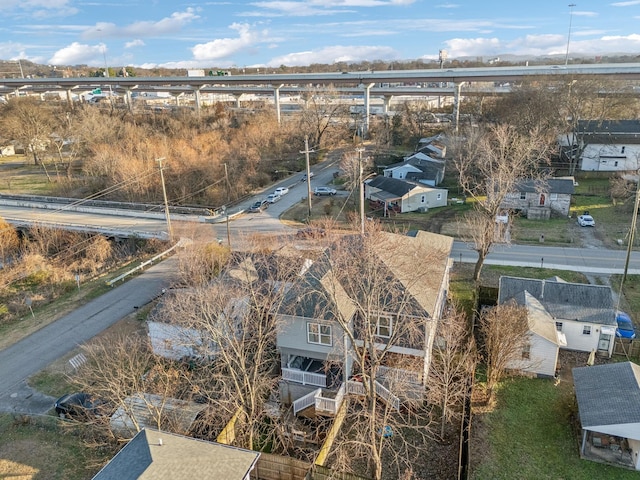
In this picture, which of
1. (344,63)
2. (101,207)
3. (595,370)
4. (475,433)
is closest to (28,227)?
(101,207)

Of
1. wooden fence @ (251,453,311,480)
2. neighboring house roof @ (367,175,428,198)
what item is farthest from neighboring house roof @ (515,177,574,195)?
wooden fence @ (251,453,311,480)

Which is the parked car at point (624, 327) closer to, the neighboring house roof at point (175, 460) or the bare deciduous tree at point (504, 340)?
the bare deciduous tree at point (504, 340)

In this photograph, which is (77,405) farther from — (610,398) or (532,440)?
(610,398)

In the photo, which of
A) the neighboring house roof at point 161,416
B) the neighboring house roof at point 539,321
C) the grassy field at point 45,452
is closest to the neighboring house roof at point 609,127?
the neighboring house roof at point 539,321

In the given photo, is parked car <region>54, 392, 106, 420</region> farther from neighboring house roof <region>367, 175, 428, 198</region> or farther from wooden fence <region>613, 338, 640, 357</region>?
neighboring house roof <region>367, 175, 428, 198</region>

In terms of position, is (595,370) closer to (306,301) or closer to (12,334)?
(306,301)

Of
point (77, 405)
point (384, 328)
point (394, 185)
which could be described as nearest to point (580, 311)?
point (384, 328)

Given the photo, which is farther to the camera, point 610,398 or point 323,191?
point 323,191
